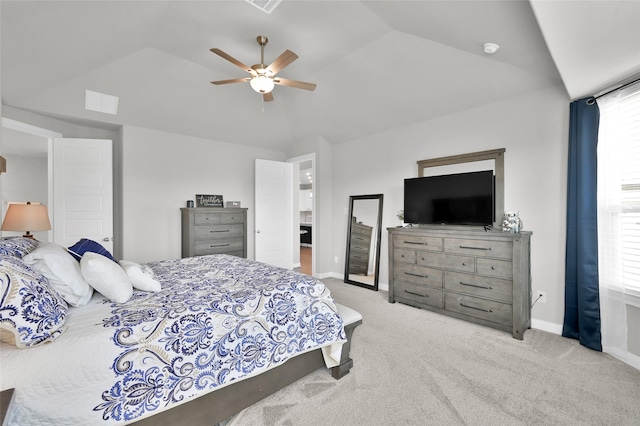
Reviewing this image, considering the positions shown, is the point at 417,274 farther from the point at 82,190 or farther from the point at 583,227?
the point at 82,190

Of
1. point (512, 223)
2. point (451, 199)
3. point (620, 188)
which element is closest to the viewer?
point (620, 188)

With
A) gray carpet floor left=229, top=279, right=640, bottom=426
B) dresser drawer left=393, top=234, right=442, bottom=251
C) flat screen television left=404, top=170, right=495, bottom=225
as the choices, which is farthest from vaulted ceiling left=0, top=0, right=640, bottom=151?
gray carpet floor left=229, top=279, right=640, bottom=426

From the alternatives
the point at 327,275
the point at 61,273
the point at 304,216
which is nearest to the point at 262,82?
the point at 61,273

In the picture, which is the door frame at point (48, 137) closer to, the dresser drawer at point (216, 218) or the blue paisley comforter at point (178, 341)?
the dresser drawer at point (216, 218)

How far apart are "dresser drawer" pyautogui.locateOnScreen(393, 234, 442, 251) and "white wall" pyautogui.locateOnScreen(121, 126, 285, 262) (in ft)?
9.31

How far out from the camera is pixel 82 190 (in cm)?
379

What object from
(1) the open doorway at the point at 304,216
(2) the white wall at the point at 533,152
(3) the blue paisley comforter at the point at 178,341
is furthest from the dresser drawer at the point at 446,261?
(1) the open doorway at the point at 304,216

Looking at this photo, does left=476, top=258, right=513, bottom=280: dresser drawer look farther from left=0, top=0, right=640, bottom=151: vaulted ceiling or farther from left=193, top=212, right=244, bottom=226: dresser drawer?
left=193, top=212, right=244, bottom=226: dresser drawer

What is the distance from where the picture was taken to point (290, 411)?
5.79 ft

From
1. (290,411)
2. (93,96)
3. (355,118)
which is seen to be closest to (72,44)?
(93,96)

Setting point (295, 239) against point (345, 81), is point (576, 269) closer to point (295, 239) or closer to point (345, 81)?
point (345, 81)

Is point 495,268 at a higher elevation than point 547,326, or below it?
higher

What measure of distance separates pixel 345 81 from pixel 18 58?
138 inches

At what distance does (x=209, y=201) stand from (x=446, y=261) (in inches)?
150
